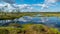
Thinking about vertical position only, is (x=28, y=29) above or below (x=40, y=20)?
below

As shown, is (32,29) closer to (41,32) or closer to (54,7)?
(41,32)

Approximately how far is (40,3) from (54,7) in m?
0.40

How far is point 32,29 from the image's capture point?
3.88 metres

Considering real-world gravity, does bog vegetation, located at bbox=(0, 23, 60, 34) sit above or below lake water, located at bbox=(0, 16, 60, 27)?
below

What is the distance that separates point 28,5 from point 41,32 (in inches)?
31.9

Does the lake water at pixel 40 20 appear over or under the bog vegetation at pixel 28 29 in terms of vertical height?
over

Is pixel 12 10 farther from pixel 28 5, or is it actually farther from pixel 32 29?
pixel 32 29

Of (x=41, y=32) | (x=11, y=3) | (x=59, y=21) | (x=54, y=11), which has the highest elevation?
(x=11, y=3)

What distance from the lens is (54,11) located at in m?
3.96

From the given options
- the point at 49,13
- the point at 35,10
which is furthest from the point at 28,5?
the point at 49,13

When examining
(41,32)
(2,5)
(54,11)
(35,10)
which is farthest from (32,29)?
(2,5)

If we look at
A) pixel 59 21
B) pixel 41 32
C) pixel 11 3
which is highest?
pixel 11 3

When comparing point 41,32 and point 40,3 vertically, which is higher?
point 40,3

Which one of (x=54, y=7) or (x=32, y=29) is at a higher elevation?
(x=54, y=7)
